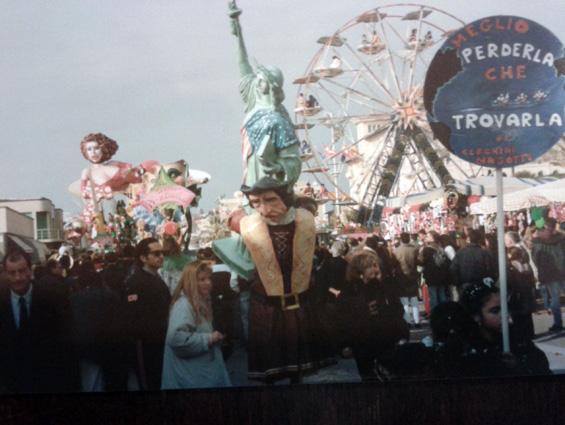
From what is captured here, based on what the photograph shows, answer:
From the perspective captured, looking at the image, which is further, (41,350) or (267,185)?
(41,350)

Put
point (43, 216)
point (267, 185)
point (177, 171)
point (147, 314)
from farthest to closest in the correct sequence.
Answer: point (43, 216) → point (177, 171) → point (147, 314) → point (267, 185)

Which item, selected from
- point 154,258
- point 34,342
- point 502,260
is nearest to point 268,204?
point 154,258

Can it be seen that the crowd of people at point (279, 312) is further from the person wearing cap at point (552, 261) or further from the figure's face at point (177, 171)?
the figure's face at point (177, 171)

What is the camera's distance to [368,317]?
7559mm

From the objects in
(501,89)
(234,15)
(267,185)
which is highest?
(234,15)

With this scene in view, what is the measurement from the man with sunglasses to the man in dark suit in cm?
42

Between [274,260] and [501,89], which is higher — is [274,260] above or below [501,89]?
below

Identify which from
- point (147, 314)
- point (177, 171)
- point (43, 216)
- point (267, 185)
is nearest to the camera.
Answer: point (267, 185)

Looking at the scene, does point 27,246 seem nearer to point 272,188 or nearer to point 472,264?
point 272,188

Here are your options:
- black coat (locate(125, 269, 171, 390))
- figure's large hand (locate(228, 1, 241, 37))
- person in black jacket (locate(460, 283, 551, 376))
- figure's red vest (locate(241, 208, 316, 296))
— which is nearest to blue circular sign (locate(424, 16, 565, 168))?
person in black jacket (locate(460, 283, 551, 376))

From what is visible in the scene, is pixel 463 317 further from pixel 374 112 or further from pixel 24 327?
pixel 24 327

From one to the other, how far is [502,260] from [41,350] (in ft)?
9.28

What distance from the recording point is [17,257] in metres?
7.54

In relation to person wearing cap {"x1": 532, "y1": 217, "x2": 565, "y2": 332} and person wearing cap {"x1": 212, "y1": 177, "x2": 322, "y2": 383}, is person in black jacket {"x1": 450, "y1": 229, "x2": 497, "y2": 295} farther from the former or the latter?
person wearing cap {"x1": 212, "y1": 177, "x2": 322, "y2": 383}
